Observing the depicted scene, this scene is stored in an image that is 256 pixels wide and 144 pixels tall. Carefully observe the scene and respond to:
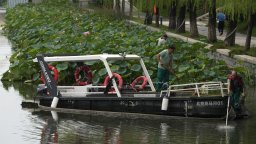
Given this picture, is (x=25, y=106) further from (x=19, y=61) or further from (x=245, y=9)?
(x=245, y=9)

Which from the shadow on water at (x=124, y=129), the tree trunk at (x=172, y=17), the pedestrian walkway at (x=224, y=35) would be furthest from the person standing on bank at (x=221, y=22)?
the shadow on water at (x=124, y=129)

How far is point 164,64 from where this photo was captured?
2284 cm

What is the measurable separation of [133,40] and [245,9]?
17.5ft

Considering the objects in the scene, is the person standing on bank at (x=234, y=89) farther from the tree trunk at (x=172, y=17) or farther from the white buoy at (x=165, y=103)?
the tree trunk at (x=172, y=17)

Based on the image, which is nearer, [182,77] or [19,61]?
[182,77]

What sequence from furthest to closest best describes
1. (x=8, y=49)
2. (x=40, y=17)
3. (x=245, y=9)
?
(x=40, y=17)
(x=8, y=49)
(x=245, y=9)

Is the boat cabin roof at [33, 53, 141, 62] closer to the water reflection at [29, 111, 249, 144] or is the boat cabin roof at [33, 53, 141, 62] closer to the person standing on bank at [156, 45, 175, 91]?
the person standing on bank at [156, 45, 175, 91]

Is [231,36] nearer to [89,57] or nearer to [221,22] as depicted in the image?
[221,22]

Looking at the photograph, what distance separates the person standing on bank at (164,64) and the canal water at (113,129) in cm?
244

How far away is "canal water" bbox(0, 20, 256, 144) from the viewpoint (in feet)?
58.4

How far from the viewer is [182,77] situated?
83.3ft

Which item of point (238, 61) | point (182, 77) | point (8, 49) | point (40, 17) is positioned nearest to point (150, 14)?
point (40, 17)

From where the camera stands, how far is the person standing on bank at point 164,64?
22672mm

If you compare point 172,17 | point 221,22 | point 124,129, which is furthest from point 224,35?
point 124,129
